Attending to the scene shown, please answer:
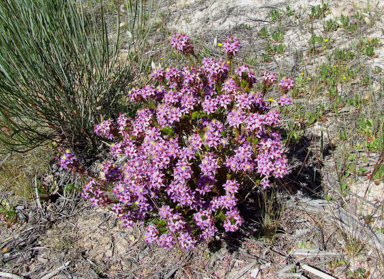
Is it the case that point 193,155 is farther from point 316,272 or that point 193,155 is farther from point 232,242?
point 316,272

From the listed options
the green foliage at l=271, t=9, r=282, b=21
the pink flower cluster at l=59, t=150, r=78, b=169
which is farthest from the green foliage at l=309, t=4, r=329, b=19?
the pink flower cluster at l=59, t=150, r=78, b=169

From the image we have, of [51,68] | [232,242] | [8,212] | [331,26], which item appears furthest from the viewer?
[331,26]

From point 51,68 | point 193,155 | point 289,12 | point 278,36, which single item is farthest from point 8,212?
point 289,12

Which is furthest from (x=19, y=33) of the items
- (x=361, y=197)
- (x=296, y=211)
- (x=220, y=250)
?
(x=361, y=197)

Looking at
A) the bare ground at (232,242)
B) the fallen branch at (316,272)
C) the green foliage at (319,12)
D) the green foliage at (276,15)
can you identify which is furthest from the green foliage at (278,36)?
the fallen branch at (316,272)

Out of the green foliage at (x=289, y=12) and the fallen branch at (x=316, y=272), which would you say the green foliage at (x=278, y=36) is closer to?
the green foliage at (x=289, y=12)

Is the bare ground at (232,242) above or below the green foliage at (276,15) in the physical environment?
below

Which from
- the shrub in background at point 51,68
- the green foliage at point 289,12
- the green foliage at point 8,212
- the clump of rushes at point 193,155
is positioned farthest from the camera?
the green foliage at point 289,12

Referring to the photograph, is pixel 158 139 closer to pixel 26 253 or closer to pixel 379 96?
pixel 26 253
